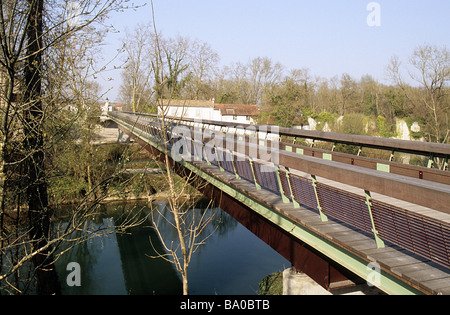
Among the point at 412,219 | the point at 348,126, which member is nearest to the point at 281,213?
the point at 412,219

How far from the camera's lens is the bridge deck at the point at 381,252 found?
3.02m

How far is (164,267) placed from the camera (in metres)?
14.6

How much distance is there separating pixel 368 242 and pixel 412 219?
0.70m

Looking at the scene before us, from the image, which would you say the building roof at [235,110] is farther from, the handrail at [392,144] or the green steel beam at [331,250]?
the green steel beam at [331,250]

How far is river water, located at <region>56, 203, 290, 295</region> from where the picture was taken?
12.5 meters

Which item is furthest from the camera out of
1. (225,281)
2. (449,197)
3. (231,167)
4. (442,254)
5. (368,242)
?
(225,281)

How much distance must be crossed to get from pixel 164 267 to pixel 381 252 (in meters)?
12.1

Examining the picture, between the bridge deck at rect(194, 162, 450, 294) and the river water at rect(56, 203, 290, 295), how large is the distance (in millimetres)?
7445

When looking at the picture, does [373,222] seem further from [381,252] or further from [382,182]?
[382,182]

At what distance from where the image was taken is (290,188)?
16.9 ft

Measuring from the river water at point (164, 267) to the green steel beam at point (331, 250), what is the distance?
6355 mm

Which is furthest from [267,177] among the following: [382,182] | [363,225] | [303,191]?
[382,182]
